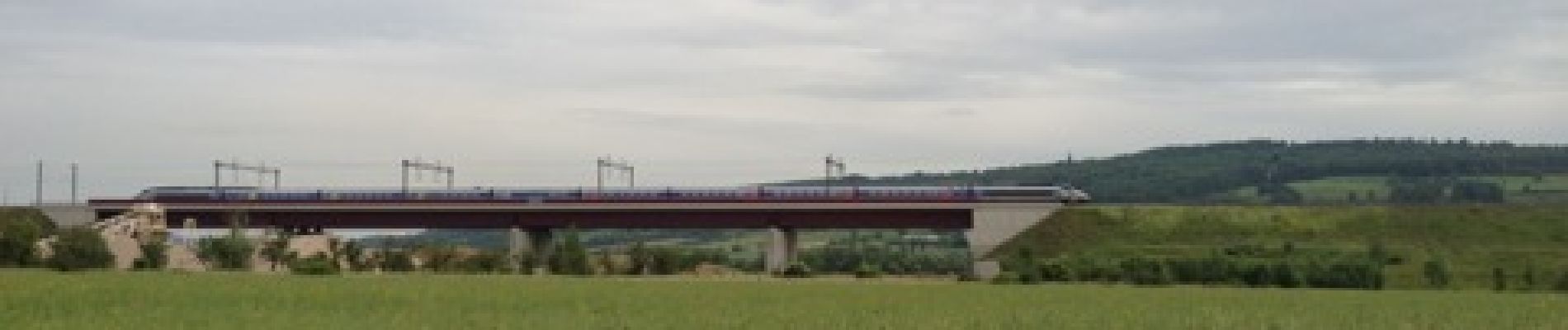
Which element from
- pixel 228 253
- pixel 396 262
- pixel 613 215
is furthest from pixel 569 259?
pixel 228 253

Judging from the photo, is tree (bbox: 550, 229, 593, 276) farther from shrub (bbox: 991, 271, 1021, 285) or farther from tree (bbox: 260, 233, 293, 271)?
A: shrub (bbox: 991, 271, 1021, 285)

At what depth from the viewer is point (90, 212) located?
172000mm

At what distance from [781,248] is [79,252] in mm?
52374

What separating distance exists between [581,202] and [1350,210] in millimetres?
59487

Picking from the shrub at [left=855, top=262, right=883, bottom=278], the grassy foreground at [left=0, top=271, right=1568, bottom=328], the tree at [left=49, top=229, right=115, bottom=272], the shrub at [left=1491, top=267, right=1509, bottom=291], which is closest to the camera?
the grassy foreground at [left=0, top=271, right=1568, bottom=328]

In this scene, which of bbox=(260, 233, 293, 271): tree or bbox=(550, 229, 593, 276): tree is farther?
bbox=(260, 233, 293, 271): tree

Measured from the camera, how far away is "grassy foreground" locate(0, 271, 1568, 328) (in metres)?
47.3

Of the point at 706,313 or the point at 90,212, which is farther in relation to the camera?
the point at 90,212

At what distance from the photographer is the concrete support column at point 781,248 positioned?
150 metres

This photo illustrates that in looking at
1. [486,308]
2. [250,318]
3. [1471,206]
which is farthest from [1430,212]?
[250,318]

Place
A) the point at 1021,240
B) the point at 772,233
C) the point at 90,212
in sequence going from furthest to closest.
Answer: the point at 90,212 → the point at 772,233 → the point at 1021,240

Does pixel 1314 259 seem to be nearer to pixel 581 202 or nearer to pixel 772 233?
pixel 772 233

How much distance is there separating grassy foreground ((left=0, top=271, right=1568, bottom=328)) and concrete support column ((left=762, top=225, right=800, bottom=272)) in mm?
64525

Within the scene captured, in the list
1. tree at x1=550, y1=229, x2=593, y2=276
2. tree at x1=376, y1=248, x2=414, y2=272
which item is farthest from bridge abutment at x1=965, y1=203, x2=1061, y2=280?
tree at x1=376, y1=248, x2=414, y2=272
